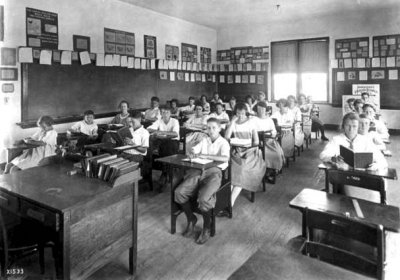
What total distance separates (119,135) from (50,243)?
6.16 feet

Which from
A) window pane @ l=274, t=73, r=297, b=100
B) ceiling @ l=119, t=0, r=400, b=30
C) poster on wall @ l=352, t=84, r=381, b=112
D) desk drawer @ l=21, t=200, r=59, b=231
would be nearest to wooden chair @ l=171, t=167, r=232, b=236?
desk drawer @ l=21, t=200, r=59, b=231

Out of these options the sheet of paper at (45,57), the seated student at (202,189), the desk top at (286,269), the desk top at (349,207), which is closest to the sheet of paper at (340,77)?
the seated student at (202,189)

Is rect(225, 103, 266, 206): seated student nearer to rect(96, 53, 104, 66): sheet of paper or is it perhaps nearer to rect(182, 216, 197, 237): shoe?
rect(182, 216, 197, 237): shoe

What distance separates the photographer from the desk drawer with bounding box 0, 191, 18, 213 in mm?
1945

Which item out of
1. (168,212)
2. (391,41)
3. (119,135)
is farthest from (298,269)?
(391,41)

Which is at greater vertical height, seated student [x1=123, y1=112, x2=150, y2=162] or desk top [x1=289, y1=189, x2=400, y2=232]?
seated student [x1=123, y1=112, x2=150, y2=162]

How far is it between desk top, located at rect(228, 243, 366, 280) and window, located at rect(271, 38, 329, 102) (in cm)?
859

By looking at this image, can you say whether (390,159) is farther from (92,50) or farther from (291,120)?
(92,50)

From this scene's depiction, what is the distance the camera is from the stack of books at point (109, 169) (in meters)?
2.07

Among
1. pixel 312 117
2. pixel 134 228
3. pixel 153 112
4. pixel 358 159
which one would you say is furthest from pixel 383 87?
pixel 134 228

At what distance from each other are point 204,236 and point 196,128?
2785 millimetres

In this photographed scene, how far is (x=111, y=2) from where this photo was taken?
663cm

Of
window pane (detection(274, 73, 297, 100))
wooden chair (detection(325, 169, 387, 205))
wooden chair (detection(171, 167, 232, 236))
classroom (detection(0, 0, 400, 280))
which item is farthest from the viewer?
window pane (detection(274, 73, 297, 100))

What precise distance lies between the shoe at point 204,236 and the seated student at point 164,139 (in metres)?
1.44
